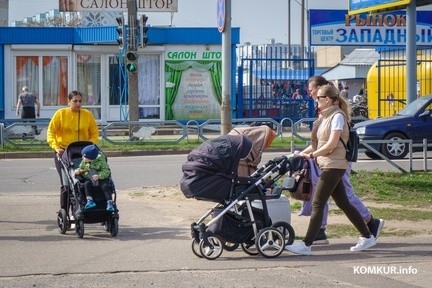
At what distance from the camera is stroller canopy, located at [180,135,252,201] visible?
31.4ft

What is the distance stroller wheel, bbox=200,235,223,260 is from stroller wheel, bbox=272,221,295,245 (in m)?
0.62

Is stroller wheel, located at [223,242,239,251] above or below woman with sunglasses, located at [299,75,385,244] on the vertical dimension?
below

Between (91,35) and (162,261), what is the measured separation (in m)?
25.9

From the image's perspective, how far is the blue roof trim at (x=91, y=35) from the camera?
3462 cm

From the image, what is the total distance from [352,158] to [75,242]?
3422mm

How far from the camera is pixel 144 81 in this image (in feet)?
117

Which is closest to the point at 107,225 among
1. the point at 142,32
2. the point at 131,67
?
the point at 142,32

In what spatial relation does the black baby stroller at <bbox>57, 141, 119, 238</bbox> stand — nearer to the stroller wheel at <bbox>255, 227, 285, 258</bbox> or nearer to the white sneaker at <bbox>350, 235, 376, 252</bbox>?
the stroller wheel at <bbox>255, 227, 285, 258</bbox>

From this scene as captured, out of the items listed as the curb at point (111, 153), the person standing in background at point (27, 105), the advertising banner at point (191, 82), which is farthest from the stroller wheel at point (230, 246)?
the advertising banner at point (191, 82)

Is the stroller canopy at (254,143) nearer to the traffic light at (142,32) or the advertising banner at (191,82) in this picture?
the traffic light at (142,32)

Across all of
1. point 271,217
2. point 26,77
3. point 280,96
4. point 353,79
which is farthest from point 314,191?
point 353,79

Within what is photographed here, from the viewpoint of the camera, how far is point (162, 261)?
9.62m

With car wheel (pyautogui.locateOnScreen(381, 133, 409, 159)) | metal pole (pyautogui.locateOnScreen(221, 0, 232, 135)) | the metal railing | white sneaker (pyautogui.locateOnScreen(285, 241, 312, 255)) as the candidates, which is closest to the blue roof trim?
the metal railing

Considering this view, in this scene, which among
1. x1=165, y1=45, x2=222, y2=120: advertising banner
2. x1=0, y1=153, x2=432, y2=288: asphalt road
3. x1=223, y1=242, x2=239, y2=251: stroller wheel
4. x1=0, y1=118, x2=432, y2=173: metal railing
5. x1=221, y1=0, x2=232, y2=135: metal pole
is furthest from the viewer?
x1=165, y1=45, x2=222, y2=120: advertising banner
